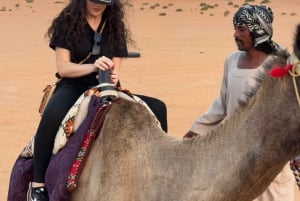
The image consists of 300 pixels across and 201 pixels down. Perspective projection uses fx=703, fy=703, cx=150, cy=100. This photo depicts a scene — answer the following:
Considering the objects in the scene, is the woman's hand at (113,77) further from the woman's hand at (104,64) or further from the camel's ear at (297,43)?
the camel's ear at (297,43)

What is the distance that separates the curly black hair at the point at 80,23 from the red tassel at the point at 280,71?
2.00 metres

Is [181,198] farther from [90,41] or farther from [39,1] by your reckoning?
[39,1]

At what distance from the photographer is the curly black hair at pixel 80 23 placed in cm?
521

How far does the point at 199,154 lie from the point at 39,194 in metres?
1.66

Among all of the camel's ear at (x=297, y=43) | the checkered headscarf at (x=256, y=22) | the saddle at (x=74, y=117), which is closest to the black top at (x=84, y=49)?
the saddle at (x=74, y=117)

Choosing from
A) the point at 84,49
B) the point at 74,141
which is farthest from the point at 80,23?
the point at 74,141

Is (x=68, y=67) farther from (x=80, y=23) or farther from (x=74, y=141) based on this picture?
(x=74, y=141)

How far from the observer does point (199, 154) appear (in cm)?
406

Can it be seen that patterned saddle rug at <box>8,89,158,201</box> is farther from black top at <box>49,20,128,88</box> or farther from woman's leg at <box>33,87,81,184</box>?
black top at <box>49,20,128,88</box>

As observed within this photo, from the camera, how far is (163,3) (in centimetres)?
5966

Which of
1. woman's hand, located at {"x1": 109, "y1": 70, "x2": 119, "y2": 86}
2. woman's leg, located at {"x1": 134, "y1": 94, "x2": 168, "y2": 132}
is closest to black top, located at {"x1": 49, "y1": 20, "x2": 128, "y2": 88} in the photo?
woman's hand, located at {"x1": 109, "y1": 70, "x2": 119, "y2": 86}

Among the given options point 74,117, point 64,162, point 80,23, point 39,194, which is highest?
point 80,23

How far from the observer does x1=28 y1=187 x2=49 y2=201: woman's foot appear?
206 inches

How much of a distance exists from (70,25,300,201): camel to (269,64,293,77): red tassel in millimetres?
29
